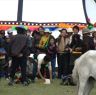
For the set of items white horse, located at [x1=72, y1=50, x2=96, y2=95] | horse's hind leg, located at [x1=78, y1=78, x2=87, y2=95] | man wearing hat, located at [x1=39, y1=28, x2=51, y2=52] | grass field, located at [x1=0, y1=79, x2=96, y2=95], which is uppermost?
man wearing hat, located at [x1=39, y1=28, x2=51, y2=52]

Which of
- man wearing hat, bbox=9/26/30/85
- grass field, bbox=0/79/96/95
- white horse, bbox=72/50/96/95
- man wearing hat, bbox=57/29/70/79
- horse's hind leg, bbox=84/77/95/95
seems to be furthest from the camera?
man wearing hat, bbox=57/29/70/79

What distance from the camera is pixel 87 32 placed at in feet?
54.1

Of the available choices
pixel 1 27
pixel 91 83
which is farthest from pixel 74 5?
pixel 91 83

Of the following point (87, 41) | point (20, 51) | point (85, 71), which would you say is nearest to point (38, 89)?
point (20, 51)

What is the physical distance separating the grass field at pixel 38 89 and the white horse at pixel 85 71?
2.70m

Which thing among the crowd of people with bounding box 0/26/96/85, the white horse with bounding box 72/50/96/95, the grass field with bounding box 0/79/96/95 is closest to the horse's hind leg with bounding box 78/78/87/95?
the white horse with bounding box 72/50/96/95

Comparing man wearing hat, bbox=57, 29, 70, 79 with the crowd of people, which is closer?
the crowd of people

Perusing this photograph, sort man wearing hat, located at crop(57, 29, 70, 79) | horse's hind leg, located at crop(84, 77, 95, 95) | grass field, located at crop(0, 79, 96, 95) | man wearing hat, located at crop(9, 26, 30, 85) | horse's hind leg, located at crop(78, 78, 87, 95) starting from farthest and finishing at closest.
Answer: man wearing hat, located at crop(57, 29, 70, 79) → man wearing hat, located at crop(9, 26, 30, 85) → grass field, located at crop(0, 79, 96, 95) → horse's hind leg, located at crop(84, 77, 95, 95) → horse's hind leg, located at crop(78, 78, 87, 95)

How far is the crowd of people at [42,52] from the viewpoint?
16.5 m

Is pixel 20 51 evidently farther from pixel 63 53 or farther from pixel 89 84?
pixel 89 84

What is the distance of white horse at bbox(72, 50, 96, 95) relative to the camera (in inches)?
462

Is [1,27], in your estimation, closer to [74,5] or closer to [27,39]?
[74,5]

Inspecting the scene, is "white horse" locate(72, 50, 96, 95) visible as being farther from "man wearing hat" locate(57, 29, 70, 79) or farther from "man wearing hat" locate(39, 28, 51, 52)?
"man wearing hat" locate(39, 28, 51, 52)

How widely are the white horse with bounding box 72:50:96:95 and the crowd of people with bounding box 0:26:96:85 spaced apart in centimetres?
461
